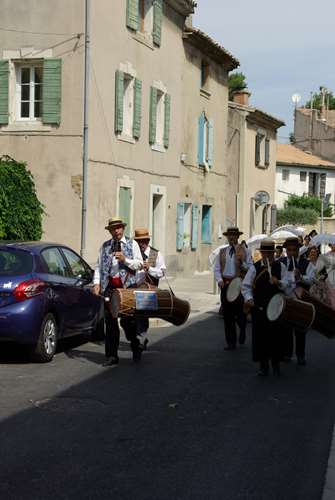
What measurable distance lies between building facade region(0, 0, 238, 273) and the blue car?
26.8 ft

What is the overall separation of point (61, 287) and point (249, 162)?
26.1 m

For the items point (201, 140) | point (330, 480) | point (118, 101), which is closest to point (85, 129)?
point (118, 101)

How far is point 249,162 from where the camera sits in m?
36.3

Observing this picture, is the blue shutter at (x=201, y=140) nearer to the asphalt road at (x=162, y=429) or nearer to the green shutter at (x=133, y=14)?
the green shutter at (x=133, y=14)

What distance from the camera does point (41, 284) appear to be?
10.4m

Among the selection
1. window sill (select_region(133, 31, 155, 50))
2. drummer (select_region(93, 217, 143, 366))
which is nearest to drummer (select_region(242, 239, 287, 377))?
drummer (select_region(93, 217, 143, 366))

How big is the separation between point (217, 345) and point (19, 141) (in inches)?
359

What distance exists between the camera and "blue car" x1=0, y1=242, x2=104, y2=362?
1019cm

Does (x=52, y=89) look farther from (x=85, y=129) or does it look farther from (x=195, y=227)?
(x=195, y=227)

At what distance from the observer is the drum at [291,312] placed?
971 centimetres

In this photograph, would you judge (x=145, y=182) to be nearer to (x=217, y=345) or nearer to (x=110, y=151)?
(x=110, y=151)

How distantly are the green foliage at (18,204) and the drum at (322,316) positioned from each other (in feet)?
29.7

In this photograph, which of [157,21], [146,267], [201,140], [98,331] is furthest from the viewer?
[201,140]

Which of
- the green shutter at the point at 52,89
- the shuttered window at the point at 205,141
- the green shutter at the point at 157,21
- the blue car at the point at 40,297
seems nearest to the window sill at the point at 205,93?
the shuttered window at the point at 205,141
